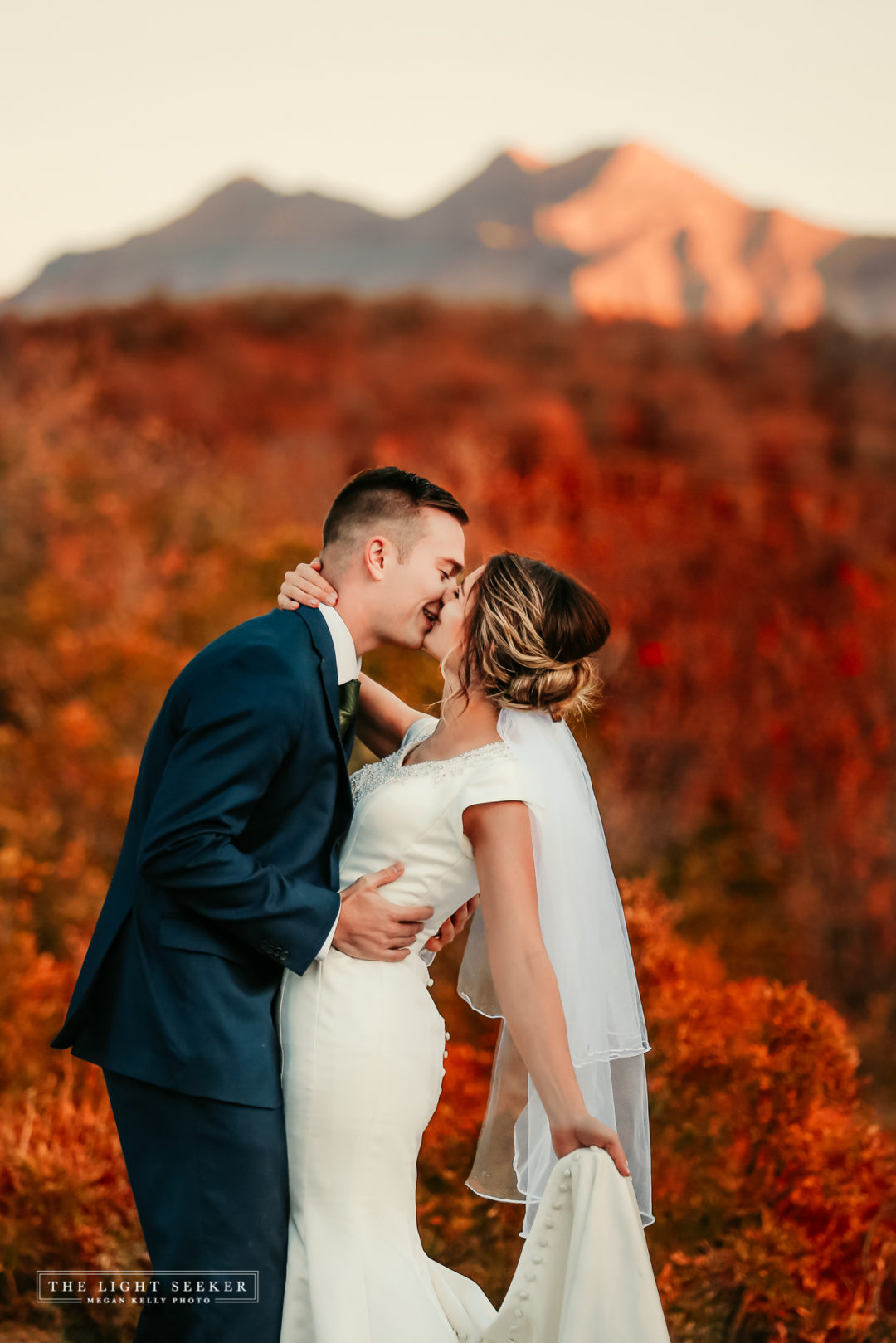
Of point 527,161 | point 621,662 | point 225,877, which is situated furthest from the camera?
point 527,161

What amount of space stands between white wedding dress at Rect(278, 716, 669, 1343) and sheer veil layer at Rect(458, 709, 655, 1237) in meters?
0.14

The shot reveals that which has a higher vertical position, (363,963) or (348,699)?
(348,699)

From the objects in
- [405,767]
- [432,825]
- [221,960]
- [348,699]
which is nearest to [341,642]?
[348,699]

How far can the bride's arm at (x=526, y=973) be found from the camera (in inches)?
87.7

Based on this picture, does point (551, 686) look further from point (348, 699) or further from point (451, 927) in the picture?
point (451, 927)

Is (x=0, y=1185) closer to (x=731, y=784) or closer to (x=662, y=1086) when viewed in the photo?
(x=662, y=1086)

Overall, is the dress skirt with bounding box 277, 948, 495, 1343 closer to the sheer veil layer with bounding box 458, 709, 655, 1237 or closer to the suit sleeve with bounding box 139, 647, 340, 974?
the suit sleeve with bounding box 139, 647, 340, 974

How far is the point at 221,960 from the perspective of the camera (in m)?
2.29

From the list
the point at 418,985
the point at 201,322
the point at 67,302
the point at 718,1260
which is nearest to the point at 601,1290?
→ the point at 418,985

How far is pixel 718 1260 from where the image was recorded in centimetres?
361

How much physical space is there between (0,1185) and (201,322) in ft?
57.7

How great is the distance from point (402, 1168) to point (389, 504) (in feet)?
4.87

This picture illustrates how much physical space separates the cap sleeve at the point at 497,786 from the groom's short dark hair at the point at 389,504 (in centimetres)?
54

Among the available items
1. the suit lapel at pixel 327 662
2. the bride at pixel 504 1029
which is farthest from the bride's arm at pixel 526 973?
the suit lapel at pixel 327 662
